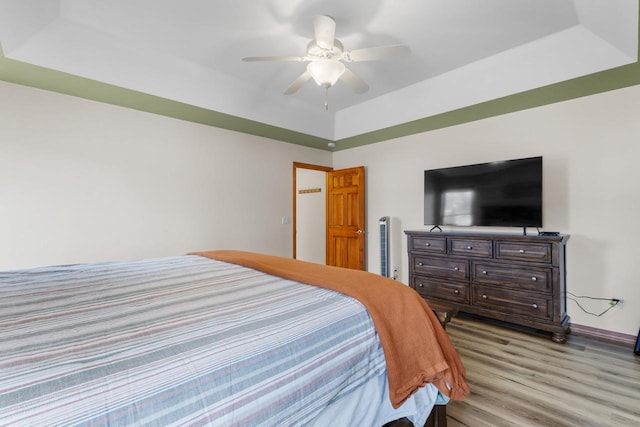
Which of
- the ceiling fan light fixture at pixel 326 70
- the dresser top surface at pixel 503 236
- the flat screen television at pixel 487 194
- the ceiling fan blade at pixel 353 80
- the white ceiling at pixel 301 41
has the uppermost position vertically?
the white ceiling at pixel 301 41

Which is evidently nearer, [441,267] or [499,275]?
[499,275]

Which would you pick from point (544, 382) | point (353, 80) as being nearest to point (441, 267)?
point (544, 382)

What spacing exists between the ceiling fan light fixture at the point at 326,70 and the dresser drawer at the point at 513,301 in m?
2.56

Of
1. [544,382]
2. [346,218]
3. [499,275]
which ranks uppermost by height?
[346,218]

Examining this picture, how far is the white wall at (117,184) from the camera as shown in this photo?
2631mm

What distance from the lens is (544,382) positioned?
6.76ft

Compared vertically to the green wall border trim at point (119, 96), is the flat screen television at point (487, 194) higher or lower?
lower

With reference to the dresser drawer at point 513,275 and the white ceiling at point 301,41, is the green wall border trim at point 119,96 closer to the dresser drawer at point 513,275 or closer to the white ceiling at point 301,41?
the white ceiling at point 301,41

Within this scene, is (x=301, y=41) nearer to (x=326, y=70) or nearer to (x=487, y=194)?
(x=326, y=70)

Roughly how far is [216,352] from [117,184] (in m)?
2.99

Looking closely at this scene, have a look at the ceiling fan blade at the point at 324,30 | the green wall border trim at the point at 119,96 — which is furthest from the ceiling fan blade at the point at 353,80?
the green wall border trim at the point at 119,96

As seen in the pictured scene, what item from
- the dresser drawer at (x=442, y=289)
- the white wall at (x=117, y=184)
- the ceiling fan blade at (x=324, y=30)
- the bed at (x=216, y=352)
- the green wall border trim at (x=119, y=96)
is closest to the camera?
the bed at (x=216, y=352)

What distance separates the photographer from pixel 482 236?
306cm

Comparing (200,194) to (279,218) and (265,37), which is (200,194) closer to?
(279,218)
